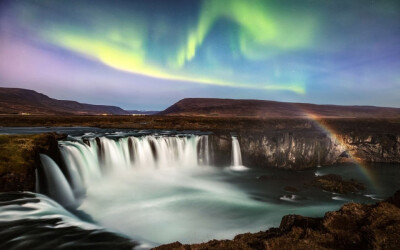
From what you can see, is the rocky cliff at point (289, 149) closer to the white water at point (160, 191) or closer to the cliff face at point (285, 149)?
the cliff face at point (285, 149)

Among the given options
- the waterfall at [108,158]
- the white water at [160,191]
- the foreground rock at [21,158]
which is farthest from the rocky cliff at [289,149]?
the foreground rock at [21,158]

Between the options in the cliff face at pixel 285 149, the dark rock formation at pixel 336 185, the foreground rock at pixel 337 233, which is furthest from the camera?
the cliff face at pixel 285 149

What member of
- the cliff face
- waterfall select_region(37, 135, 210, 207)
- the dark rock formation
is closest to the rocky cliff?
the cliff face

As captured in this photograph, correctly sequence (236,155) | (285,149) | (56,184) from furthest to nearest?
(236,155)
(285,149)
(56,184)

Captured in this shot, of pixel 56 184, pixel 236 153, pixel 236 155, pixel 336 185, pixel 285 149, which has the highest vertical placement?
pixel 285 149

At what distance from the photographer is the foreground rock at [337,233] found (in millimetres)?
5438

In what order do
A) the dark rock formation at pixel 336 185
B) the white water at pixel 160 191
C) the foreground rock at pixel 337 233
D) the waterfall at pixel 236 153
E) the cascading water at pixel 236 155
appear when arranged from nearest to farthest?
the foreground rock at pixel 337 233
the white water at pixel 160 191
the dark rock formation at pixel 336 185
the cascading water at pixel 236 155
the waterfall at pixel 236 153

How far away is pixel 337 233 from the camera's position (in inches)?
236

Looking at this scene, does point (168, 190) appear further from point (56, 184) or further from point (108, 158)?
point (56, 184)

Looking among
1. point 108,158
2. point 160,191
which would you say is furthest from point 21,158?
point 160,191

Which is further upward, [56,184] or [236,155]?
[56,184]

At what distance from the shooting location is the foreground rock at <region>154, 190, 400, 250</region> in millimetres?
5438

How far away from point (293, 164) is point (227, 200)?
52.5 feet

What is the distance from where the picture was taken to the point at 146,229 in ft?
46.5
